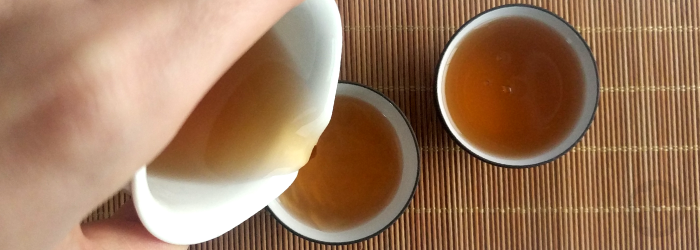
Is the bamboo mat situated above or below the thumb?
above

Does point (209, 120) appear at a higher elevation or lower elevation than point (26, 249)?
higher

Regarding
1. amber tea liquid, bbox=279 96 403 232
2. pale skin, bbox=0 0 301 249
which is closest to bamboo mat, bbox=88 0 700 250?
amber tea liquid, bbox=279 96 403 232

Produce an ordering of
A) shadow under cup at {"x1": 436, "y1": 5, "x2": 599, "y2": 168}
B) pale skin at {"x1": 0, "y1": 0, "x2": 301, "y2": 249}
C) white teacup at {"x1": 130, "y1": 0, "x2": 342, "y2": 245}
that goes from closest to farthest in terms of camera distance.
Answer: pale skin at {"x1": 0, "y1": 0, "x2": 301, "y2": 249}
white teacup at {"x1": 130, "y1": 0, "x2": 342, "y2": 245}
shadow under cup at {"x1": 436, "y1": 5, "x2": 599, "y2": 168}

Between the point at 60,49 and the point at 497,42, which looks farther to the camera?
the point at 497,42

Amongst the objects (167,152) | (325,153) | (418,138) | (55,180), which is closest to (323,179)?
(325,153)

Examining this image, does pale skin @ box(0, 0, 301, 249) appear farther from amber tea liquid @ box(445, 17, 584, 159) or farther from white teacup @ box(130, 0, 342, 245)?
amber tea liquid @ box(445, 17, 584, 159)

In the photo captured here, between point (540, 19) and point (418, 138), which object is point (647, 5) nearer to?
point (540, 19)

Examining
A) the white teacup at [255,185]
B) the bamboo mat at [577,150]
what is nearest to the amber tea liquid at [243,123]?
the white teacup at [255,185]
